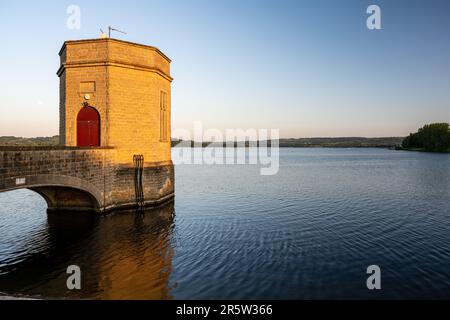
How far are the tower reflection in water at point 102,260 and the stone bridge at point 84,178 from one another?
120 centimetres

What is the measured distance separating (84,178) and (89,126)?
3.98 meters

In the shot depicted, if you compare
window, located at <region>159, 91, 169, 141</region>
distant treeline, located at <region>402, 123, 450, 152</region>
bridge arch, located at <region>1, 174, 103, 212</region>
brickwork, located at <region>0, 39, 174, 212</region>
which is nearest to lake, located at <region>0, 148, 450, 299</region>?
bridge arch, located at <region>1, 174, 103, 212</region>

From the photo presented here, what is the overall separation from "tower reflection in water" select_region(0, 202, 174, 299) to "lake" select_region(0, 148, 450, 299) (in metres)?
0.04

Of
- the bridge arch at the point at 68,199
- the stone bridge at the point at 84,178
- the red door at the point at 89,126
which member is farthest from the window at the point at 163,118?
the bridge arch at the point at 68,199

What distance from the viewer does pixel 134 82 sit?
60.2ft

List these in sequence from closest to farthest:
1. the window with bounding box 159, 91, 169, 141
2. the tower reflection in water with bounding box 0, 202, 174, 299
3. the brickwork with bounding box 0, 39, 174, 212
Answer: the tower reflection in water with bounding box 0, 202, 174, 299
the brickwork with bounding box 0, 39, 174, 212
the window with bounding box 159, 91, 169, 141

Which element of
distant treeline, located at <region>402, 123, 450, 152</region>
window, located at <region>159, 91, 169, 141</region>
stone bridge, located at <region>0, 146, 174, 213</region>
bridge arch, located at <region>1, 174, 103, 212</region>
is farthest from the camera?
distant treeline, located at <region>402, 123, 450, 152</region>

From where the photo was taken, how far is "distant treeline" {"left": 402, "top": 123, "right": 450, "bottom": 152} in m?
112

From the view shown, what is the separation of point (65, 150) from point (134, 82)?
6.37 metres

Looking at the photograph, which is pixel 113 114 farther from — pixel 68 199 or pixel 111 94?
pixel 68 199

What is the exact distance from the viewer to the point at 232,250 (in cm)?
1220

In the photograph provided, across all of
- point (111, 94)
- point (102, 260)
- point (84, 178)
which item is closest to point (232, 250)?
point (102, 260)

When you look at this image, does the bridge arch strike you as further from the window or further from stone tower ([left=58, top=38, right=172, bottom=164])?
the window
